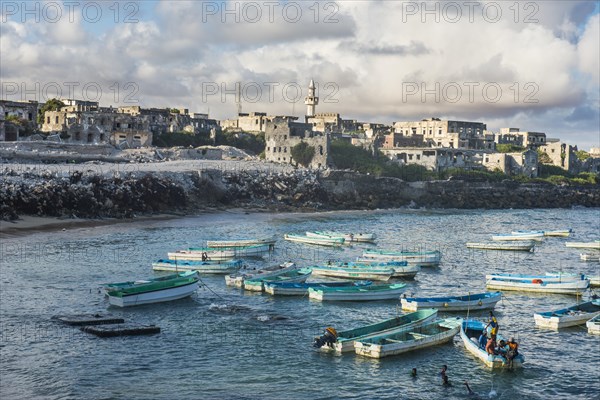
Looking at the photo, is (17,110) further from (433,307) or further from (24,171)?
(433,307)

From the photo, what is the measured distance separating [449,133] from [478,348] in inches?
4558

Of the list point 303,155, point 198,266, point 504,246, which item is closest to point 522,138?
point 303,155

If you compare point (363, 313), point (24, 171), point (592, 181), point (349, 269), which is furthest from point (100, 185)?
point (592, 181)

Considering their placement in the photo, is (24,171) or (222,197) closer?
(24,171)

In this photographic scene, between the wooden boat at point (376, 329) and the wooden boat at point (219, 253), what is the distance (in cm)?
1874

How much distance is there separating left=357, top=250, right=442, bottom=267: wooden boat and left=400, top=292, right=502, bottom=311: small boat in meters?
12.2

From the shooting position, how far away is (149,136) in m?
102

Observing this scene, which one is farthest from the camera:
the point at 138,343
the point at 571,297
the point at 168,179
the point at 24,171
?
the point at 168,179

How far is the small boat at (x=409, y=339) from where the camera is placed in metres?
26.3

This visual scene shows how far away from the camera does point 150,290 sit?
33656mm

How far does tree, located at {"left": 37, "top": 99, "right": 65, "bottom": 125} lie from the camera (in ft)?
364

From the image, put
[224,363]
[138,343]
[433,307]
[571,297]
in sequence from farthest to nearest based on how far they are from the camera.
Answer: [571,297] → [433,307] → [138,343] → [224,363]

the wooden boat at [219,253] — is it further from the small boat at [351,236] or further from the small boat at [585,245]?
the small boat at [585,245]

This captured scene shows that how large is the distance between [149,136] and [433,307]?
7533 cm
